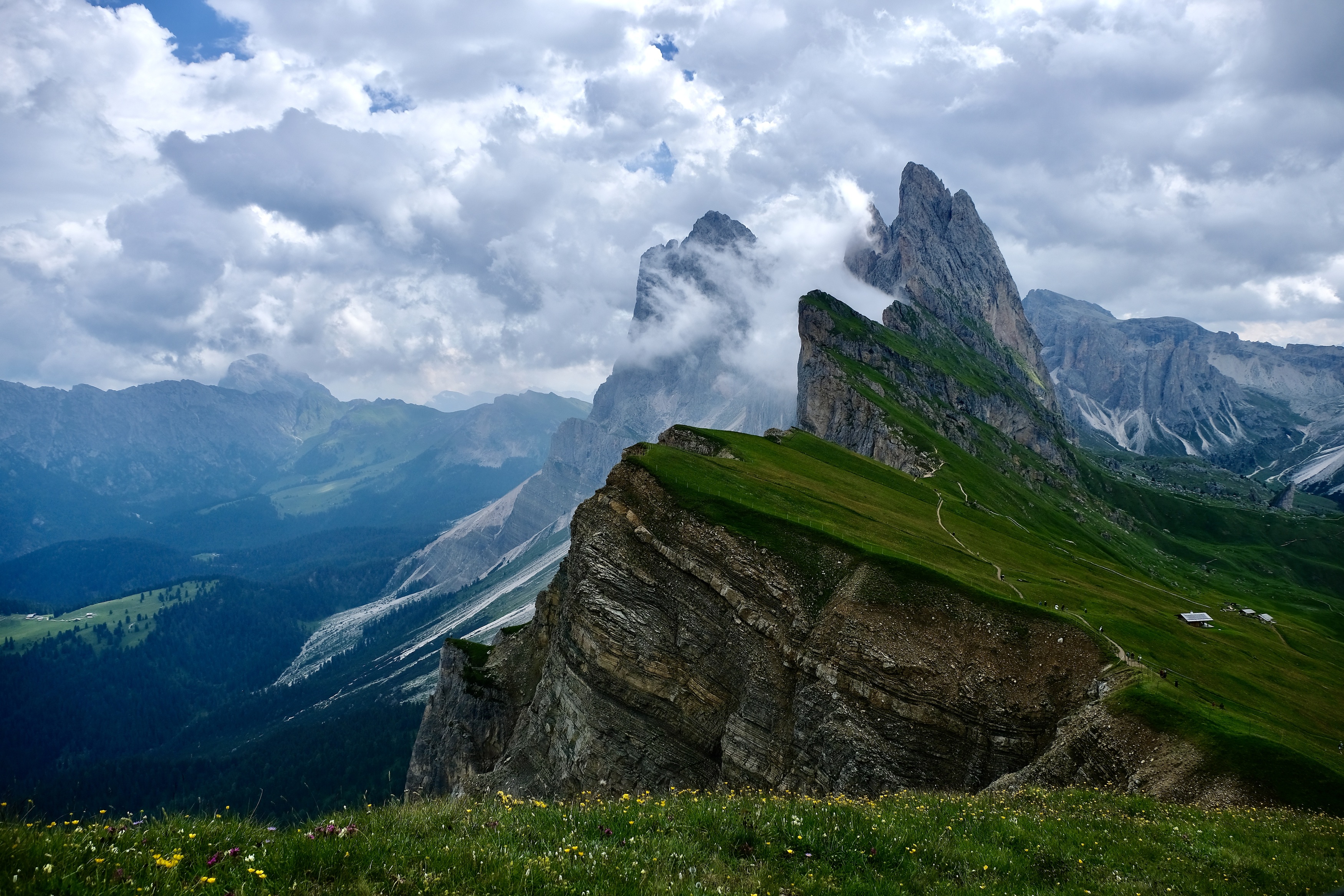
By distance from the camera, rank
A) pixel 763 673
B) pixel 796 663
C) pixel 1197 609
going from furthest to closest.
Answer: pixel 1197 609
pixel 763 673
pixel 796 663

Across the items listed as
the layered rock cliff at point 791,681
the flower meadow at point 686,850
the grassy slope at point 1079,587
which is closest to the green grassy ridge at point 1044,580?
the grassy slope at point 1079,587

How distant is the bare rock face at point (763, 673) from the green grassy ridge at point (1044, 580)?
2.26 m

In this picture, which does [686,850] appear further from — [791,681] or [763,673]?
[763,673]

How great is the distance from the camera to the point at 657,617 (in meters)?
56.8

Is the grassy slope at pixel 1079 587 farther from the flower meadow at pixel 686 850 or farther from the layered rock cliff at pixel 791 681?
the flower meadow at pixel 686 850

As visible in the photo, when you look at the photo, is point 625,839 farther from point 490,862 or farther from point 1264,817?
point 1264,817

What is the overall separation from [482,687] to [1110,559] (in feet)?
409

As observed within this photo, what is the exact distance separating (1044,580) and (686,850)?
7047cm

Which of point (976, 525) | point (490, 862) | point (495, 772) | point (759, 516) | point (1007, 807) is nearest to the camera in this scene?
point (490, 862)

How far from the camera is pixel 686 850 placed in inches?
509

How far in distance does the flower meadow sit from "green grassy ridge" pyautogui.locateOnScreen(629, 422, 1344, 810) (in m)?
19.8

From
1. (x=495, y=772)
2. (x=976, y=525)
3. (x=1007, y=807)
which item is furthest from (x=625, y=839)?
(x=976, y=525)

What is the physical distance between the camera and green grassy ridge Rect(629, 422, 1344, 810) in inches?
1438

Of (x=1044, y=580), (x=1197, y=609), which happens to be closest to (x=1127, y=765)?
(x=1044, y=580)
